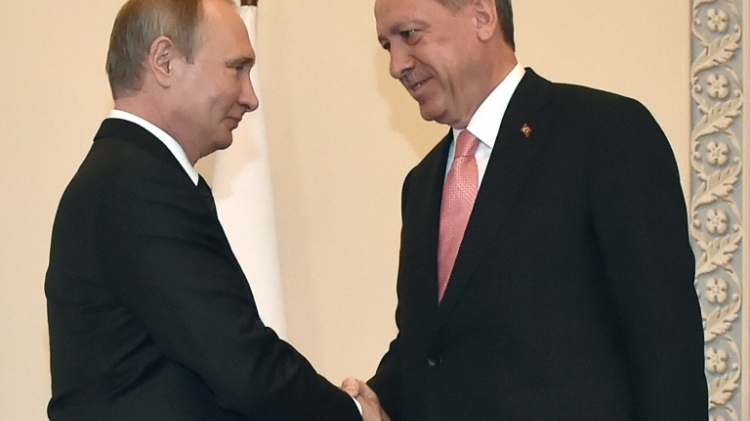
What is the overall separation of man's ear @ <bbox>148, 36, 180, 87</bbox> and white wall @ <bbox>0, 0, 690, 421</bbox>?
144 centimetres

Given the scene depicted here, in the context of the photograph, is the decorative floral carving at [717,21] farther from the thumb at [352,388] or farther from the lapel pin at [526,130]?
the thumb at [352,388]

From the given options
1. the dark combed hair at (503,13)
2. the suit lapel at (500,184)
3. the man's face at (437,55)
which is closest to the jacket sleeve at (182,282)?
the suit lapel at (500,184)

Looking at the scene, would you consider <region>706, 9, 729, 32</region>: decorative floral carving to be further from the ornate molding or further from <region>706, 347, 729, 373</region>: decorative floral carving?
<region>706, 347, 729, 373</region>: decorative floral carving

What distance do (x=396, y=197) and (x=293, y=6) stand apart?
2.44 feet

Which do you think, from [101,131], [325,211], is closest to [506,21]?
[101,131]

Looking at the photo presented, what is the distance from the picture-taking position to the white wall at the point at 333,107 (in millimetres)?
3727

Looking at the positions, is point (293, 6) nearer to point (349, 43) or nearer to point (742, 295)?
point (349, 43)

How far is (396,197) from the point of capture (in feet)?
12.4

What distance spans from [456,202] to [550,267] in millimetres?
319

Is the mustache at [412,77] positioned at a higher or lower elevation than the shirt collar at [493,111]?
higher

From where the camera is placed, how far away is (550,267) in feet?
7.65

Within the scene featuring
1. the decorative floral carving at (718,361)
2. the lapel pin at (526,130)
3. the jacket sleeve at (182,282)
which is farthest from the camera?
the decorative floral carving at (718,361)

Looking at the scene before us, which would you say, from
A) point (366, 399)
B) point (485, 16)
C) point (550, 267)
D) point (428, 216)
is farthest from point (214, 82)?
point (366, 399)

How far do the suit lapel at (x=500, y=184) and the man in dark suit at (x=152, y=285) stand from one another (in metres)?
0.41
